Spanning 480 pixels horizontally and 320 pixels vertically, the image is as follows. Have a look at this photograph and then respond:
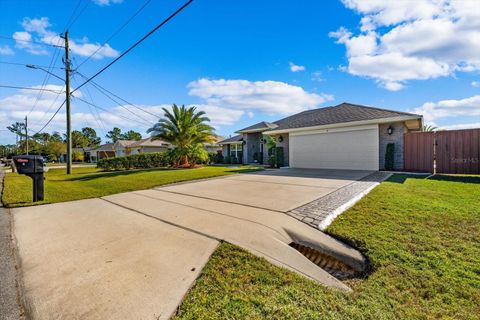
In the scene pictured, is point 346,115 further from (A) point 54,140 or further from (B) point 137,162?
(A) point 54,140

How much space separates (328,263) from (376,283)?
0.74 meters

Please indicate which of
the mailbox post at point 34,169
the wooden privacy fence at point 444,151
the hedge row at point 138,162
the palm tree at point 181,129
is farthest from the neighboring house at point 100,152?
the wooden privacy fence at point 444,151

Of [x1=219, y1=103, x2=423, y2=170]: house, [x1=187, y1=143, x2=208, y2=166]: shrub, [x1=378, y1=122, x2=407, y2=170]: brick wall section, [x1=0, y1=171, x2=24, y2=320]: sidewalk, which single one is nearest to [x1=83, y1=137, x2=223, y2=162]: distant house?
[x1=187, y1=143, x2=208, y2=166]: shrub

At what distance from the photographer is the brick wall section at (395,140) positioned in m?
12.3

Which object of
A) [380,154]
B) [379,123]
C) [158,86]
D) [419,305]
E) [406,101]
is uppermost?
[158,86]

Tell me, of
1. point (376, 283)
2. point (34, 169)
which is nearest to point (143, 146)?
point (34, 169)

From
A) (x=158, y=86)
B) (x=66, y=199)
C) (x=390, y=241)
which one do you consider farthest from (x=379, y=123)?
(x=158, y=86)

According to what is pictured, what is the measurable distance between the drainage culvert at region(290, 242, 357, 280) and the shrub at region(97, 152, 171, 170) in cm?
1813

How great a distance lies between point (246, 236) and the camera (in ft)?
12.4

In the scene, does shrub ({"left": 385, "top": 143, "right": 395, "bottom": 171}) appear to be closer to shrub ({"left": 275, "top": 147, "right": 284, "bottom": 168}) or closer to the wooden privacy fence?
the wooden privacy fence

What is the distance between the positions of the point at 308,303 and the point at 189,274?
54.1 inches

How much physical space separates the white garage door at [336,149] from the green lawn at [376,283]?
31.3 feet

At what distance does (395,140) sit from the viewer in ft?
40.9

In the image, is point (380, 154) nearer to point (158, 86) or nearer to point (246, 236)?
point (246, 236)
